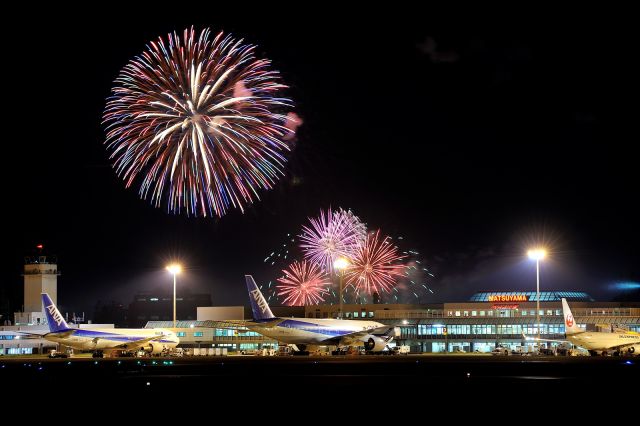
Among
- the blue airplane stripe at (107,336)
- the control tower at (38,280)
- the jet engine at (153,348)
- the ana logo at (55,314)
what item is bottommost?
the jet engine at (153,348)

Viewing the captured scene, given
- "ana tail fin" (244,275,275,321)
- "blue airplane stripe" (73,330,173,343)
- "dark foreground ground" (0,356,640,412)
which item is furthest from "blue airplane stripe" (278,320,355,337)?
"dark foreground ground" (0,356,640,412)

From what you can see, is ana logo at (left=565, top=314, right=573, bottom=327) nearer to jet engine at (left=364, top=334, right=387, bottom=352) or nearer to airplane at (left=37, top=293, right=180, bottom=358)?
jet engine at (left=364, top=334, right=387, bottom=352)

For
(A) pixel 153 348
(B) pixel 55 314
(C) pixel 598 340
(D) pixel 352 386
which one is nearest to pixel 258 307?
(A) pixel 153 348

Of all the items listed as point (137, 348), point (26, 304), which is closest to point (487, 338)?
point (137, 348)

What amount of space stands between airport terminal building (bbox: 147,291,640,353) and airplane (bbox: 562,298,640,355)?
2088 centimetres

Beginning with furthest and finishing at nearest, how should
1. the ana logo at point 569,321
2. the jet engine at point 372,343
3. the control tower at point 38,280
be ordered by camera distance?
the control tower at point 38,280 < the jet engine at point 372,343 < the ana logo at point 569,321

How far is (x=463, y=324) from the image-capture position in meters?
132

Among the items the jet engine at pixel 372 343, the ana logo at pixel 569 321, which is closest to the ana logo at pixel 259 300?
the jet engine at pixel 372 343

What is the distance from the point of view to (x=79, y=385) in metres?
47.8

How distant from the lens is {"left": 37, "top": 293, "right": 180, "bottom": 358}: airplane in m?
99.0

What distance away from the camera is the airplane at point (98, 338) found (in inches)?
3898

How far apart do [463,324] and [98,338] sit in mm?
55068

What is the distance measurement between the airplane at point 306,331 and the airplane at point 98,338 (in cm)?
1136

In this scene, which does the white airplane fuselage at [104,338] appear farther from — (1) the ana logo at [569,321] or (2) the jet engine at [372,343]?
(1) the ana logo at [569,321]
